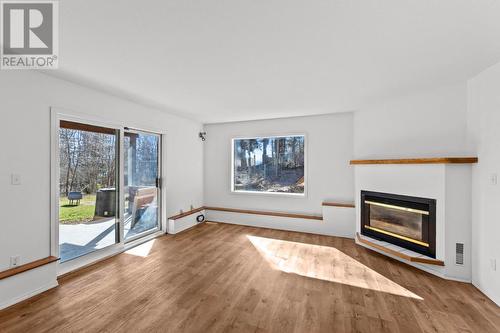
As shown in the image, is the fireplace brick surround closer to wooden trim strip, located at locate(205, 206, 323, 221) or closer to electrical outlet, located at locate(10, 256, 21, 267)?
wooden trim strip, located at locate(205, 206, 323, 221)

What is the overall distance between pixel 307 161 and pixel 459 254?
8.98 feet

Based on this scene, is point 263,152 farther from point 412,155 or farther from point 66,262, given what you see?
point 66,262

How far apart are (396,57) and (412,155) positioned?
1.86m

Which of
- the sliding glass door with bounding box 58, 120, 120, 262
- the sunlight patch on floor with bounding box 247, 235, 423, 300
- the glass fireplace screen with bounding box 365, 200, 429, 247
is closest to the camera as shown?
the sunlight patch on floor with bounding box 247, 235, 423, 300

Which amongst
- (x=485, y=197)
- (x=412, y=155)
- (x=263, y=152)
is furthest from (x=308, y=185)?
(x=485, y=197)

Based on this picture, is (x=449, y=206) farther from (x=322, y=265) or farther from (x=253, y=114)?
(x=253, y=114)

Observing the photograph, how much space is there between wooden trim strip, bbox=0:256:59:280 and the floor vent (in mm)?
5004

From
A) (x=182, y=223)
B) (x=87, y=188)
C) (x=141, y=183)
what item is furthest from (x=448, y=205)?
(x=87, y=188)

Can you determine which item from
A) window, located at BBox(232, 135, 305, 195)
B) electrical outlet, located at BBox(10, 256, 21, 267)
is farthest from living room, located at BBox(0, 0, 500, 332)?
window, located at BBox(232, 135, 305, 195)

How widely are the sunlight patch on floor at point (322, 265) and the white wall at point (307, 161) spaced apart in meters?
1.18

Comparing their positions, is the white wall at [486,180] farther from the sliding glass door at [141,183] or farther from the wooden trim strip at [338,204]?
the sliding glass door at [141,183]

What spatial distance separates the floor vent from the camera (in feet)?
8.78

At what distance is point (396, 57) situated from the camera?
213 cm

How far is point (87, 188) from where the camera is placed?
314 cm
